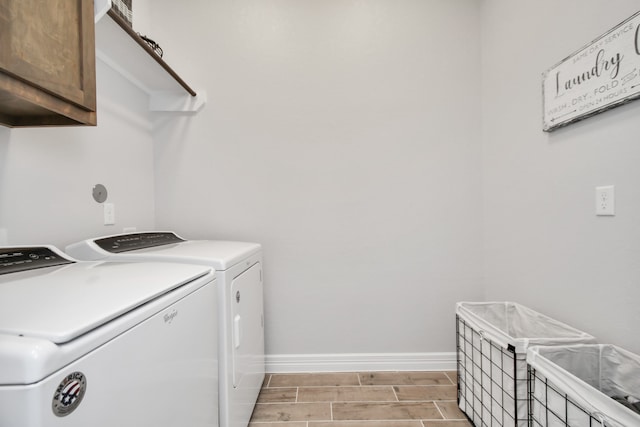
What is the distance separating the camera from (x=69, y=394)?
49 cm

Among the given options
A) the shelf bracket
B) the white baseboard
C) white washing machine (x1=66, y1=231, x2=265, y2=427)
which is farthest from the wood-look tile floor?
the shelf bracket

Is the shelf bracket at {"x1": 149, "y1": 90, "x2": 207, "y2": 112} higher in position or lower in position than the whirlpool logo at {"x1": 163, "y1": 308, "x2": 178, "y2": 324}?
higher

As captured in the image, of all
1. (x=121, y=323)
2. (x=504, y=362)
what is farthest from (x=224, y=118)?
(x=504, y=362)

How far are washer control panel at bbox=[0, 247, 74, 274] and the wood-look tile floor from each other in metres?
1.17

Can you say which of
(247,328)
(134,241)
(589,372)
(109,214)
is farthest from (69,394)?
(589,372)

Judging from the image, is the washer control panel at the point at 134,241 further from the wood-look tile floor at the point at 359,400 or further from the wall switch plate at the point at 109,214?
the wood-look tile floor at the point at 359,400

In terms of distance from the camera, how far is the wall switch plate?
5.25 ft

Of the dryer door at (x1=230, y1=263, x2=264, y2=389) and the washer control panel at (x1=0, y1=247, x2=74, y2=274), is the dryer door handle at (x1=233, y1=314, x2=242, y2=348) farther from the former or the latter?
the washer control panel at (x1=0, y1=247, x2=74, y2=274)

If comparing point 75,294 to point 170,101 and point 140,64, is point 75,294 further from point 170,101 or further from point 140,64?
point 170,101

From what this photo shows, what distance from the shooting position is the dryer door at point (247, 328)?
1.30 m

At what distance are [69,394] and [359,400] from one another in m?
1.57

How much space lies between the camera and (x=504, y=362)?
121 cm

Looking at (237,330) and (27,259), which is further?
(237,330)

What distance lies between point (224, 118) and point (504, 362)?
6.65 feet
